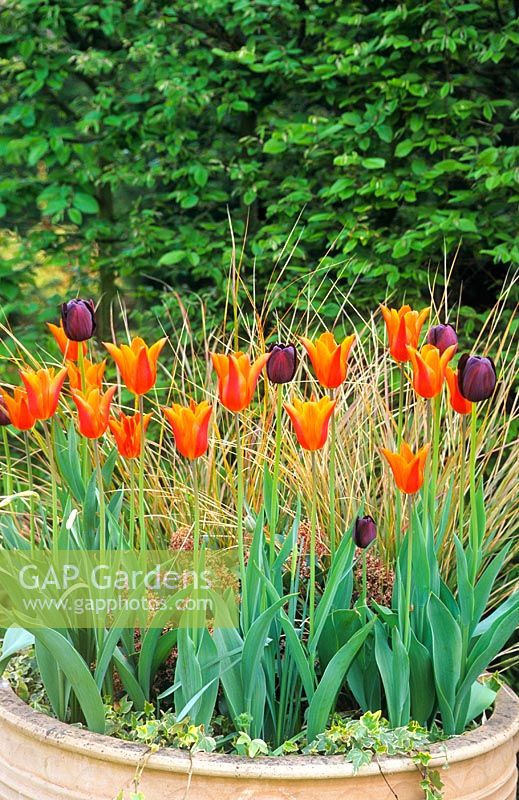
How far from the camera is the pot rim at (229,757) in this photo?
1.41m

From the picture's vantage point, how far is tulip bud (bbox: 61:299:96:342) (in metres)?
1.51

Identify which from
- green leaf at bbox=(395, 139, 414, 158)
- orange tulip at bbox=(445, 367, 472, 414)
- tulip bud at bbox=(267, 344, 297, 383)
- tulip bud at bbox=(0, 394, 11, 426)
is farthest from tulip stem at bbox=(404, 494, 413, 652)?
green leaf at bbox=(395, 139, 414, 158)

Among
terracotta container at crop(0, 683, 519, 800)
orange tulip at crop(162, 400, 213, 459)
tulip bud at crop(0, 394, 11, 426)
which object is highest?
orange tulip at crop(162, 400, 213, 459)

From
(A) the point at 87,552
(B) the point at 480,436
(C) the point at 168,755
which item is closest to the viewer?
(C) the point at 168,755

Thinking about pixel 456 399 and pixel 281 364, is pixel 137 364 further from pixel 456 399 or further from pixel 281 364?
pixel 456 399

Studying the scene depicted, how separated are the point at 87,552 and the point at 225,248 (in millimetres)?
1844

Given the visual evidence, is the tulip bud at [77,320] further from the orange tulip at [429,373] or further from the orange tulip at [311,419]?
the orange tulip at [429,373]

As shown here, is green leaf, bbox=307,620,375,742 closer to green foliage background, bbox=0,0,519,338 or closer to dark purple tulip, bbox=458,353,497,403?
dark purple tulip, bbox=458,353,497,403

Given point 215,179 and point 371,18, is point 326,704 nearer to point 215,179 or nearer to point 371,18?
point 371,18

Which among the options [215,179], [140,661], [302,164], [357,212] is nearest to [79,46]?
[215,179]

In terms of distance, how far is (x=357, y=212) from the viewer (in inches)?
124

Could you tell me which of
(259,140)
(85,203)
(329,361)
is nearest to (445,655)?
(329,361)

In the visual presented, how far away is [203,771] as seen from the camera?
142 cm

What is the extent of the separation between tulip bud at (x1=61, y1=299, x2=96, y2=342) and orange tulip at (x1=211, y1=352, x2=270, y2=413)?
0.84 ft
